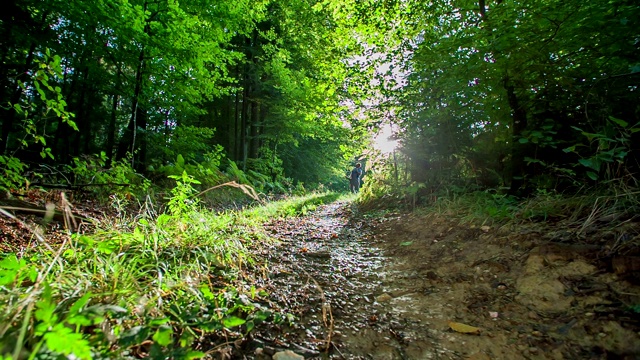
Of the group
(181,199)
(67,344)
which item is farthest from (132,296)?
(181,199)

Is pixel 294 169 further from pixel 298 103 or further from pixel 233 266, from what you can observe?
pixel 233 266

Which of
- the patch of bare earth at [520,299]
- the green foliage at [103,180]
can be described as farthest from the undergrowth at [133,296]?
the green foliage at [103,180]

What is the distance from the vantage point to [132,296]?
131cm

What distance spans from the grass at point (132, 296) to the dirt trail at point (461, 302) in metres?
0.30

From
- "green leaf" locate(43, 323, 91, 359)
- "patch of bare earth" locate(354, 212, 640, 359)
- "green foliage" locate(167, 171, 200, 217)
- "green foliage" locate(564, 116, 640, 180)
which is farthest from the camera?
"green foliage" locate(167, 171, 200, 217)

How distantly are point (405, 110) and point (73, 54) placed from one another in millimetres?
8103

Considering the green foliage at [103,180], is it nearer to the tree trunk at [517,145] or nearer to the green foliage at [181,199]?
the green foliage at [181,199]

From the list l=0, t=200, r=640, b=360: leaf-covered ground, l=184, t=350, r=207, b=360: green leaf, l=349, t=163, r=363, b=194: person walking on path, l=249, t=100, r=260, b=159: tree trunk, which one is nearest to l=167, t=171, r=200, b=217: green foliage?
l=0, t=200, r=640, b=360: leaf-covered ground

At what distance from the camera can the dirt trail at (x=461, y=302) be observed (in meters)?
1.38

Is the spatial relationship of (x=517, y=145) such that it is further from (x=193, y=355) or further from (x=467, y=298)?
(x=193, y=355)

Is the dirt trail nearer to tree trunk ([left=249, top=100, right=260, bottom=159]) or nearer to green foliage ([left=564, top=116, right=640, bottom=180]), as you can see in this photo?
green foliage ([left=564, top=116, right=640, bottom=180])

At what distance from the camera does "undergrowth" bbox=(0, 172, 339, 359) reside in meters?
0.91

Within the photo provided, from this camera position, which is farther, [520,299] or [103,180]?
[103,180]

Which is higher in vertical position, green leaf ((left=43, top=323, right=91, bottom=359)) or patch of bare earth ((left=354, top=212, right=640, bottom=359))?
green leaf ((left=43, top=323, right=91, bottom=359))
